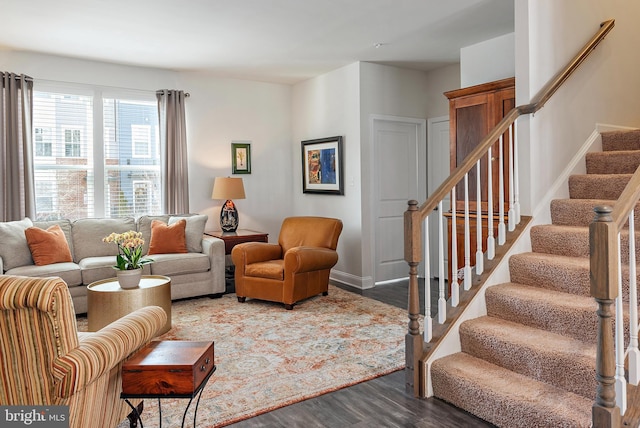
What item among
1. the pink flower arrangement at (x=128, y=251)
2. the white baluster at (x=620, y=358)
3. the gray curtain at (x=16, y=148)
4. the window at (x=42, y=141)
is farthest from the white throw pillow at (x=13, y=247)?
the white baluster at (x=620, y=358)

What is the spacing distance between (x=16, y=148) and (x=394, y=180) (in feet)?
14.2

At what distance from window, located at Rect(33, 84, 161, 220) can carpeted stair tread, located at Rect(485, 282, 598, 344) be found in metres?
4.46

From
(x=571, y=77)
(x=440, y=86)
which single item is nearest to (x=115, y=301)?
(x=571, y=77)

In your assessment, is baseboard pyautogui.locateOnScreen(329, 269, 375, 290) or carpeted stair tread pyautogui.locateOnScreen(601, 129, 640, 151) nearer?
carpeted stair tread pyautogui.locateOnScreen(601, 129, 640, 151)

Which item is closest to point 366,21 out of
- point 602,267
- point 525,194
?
point 525,194

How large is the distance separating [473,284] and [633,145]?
1.84 meters

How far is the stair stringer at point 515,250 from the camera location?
2.77 metres

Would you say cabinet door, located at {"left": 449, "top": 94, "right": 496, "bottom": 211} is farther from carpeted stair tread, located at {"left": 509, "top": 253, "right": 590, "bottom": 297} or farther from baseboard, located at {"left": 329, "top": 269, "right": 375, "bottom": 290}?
baseboard, located at {"left": 329, "top": 269, "right": 375, "bottom": 290}

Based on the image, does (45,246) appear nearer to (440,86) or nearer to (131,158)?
(131,158)

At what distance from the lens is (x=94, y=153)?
5488 millimetres

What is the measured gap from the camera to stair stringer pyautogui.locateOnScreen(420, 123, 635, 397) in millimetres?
2773

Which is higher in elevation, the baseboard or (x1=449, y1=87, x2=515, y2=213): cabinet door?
(x1=449, y1=87, x2=515, y2=213): cabinet door

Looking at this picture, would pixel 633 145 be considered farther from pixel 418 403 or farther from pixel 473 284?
pixel 418 403

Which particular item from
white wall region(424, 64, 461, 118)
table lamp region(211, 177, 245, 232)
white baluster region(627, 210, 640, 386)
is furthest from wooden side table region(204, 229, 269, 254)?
white baluster region(627, 210, 640, 386)
